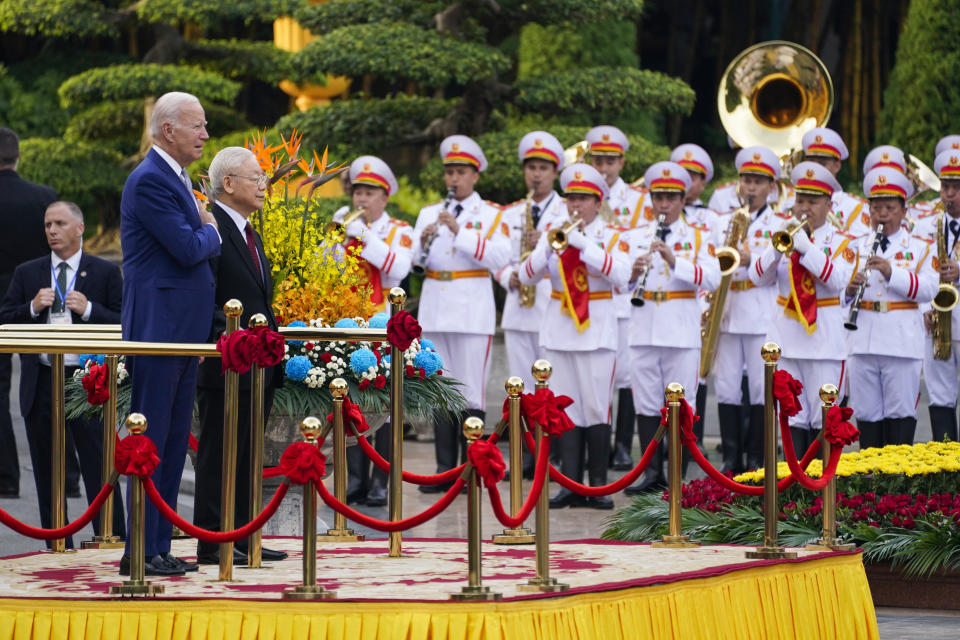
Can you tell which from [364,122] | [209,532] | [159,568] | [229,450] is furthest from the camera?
[364,122]

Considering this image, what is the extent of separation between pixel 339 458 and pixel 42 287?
273 centimetres

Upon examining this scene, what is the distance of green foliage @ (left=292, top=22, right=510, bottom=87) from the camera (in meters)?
13.6

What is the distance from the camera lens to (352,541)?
24.8ft

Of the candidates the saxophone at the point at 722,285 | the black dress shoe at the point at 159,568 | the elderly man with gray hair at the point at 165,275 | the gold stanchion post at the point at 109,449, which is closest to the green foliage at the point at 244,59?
the saxophone at the point at 722,285

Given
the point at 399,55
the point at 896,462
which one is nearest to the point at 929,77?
the point at 399,55

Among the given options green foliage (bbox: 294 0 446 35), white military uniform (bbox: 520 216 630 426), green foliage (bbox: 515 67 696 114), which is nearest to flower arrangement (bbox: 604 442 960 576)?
white military uniform (bbox: 520 216 630 426)

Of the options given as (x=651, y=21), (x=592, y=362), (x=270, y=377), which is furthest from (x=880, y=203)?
(x=651, y=21)

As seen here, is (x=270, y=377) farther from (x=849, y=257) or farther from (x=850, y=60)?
(x=850, y=60)

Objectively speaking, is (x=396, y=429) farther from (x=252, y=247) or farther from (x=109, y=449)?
(x=109, y=449)

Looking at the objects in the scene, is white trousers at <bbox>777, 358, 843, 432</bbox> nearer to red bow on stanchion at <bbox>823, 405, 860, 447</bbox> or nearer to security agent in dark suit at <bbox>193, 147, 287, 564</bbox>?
red bow on stanchion at <bbox>823, 405, 860, 447</bbox>

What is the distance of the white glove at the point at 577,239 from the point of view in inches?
424

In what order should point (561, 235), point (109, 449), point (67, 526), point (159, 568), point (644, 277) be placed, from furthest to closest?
1. point (644, 277)
2. point (561, 235)
3. point (109, 449)
4. point (159, 568)
5. point (67, 526)

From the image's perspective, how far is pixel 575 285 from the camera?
36.2 feet

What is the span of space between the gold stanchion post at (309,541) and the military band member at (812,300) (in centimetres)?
578
